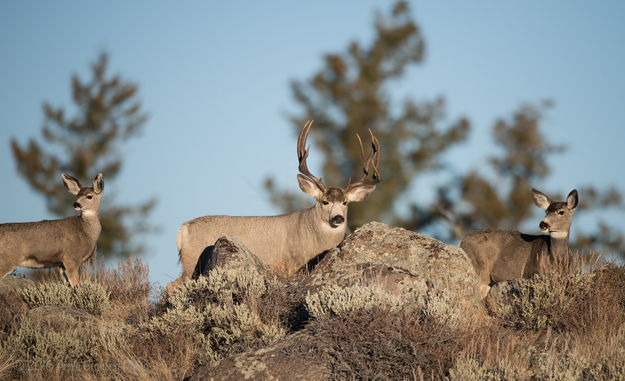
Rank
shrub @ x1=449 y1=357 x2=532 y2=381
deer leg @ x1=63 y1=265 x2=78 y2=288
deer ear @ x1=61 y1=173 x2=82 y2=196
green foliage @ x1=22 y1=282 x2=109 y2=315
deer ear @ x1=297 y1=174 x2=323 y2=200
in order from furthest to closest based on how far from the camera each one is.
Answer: deer ear @ x1=61 y1=173 x2=82 y2=196 → deer ear @ x1=297 y1=174 x2=323 y2=200 → deer leg @ x1=63 y1=265 x2=78 y2=288 → green foliage @ x1=22 y1=282 x2=109 y2=315 → shrub @ x1=449 y1=357 x2=532 y2=381

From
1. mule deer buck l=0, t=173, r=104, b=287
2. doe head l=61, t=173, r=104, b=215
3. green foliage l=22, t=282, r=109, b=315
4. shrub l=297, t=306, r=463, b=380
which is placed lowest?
shrub l=297, t=306, r=463, b=380

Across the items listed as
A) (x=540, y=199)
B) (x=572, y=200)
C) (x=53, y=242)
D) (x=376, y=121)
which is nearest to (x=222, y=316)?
(x=53, y=242)

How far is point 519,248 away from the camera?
12.0 meters

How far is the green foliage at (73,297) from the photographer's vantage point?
9922 mm

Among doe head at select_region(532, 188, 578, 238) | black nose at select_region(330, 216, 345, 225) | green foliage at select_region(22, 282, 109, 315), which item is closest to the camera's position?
green foliage at select_region(22, 282, 109, 315)

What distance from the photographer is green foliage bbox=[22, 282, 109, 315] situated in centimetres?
992

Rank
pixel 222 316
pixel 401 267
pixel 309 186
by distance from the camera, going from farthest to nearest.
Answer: pixel 309 186, pixel 401 267, pixel 222 316

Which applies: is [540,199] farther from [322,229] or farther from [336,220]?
[322,229]

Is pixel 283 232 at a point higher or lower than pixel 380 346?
higher

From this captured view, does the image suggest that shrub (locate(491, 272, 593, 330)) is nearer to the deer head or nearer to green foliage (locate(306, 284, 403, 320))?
green foliage (locate(306, 284, 403, 320))

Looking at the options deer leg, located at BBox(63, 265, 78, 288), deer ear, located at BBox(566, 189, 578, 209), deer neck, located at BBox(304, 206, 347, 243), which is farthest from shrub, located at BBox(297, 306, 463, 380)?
deer leg, located at BBox(63, 265, 78, 288)

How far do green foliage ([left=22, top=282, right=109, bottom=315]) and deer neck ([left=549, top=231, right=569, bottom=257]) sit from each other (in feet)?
22.7

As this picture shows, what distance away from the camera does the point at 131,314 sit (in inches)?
376

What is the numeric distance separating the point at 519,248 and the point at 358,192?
281cm
